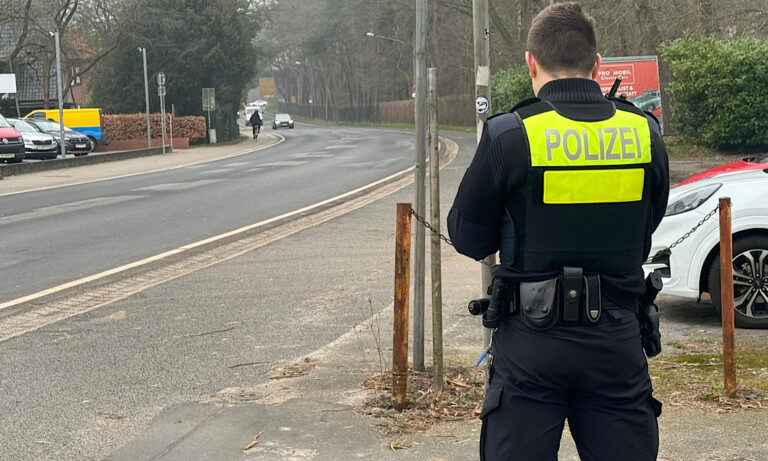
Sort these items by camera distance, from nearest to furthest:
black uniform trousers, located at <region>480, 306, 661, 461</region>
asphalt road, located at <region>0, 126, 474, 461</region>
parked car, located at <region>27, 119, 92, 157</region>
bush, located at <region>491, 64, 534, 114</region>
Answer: black uniform trousers, located at <region>480, 306, 661, 461</region>, asphalt road, located at <region>0, 126, 474, 461</region>, bush, located at <region>491, 64, 534, 114</region>, parked car, located at <region>27, 119, 92, 157</region>

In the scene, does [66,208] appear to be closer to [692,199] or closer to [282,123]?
[692,199]

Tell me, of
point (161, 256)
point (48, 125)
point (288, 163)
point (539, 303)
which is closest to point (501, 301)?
point (539, 303)

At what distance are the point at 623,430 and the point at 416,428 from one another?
7.65ft

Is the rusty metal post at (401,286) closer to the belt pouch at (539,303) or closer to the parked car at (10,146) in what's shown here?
the belt pouch at (539,303)

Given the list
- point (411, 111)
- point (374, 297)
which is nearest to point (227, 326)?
point (374, 297)

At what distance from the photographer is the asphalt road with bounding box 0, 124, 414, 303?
11430 millimetres

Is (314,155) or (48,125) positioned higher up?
(48,125)

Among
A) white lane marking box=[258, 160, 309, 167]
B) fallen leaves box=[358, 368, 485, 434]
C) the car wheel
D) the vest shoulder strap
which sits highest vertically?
the vest shoulder strap

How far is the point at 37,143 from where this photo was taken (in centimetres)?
3384

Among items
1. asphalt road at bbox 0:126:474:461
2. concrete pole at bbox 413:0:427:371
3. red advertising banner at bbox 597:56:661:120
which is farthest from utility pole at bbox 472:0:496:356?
red advertising banner at bbox 597:56:661:120

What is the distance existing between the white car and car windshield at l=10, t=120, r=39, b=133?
31.2 m

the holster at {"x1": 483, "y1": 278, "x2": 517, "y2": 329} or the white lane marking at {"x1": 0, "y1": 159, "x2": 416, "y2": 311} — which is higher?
the holster at {"x1": 483, "y1": 278, "x2": 517, "y2": 329}

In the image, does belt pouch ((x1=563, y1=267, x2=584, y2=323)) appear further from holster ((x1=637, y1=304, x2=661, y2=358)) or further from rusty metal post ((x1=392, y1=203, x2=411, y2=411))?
rusty metal post ((x1=392, y1=203, x2=411, y2=411))

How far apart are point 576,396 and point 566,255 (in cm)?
39
